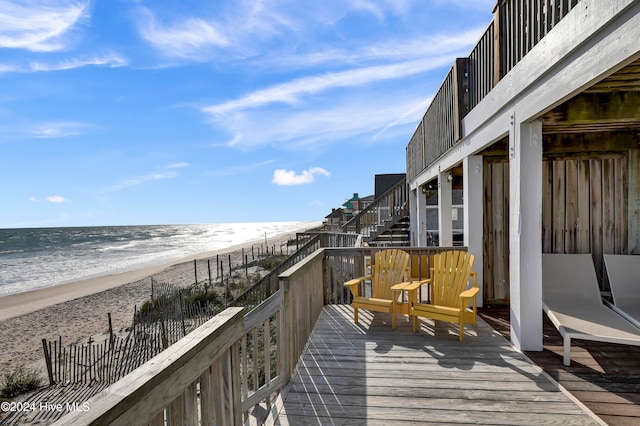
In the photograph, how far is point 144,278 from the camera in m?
17.5

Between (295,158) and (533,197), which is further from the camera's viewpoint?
(295,158)

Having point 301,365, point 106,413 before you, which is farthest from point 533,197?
point 106,413

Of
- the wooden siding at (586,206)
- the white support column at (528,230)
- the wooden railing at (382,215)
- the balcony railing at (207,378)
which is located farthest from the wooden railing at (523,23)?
the wooden railing at (382,215)

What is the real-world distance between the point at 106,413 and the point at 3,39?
44.2 feet

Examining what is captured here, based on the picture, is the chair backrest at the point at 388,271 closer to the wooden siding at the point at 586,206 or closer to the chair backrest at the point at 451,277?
the chair backrest at the point at 451,277

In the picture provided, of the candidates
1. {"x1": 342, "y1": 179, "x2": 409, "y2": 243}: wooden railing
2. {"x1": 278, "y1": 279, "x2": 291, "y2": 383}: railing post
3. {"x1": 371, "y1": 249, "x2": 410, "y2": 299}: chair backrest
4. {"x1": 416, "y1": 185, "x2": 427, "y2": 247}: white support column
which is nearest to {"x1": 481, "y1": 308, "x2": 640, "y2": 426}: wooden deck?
{"x1": 371, "y1": 249, "x2": 410, "y2": 299}: chair backrest

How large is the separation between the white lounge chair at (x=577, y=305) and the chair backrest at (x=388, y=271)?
1.58 metres

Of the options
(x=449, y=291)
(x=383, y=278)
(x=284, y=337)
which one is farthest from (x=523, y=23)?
(x=284, y=337)

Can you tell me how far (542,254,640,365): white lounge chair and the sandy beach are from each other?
927 cm

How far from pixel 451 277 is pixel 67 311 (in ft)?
45.3

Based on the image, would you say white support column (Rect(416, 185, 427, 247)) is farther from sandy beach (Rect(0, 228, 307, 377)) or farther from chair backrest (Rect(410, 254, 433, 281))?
sandy beach (Rect(0, 228, 307, 377))

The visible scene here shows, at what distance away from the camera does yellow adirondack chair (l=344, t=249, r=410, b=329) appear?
3.98m

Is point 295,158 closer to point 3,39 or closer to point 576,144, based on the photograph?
point 3,39

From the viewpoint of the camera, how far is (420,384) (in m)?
2.60
